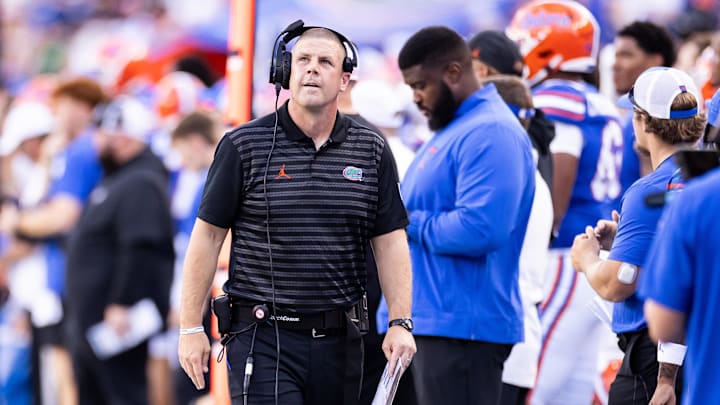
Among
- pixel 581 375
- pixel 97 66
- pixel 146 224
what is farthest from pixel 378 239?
pixel 97 66

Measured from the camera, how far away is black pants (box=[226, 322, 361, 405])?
5.27 meters

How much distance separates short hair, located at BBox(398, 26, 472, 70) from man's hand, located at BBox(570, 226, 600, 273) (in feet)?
4.19

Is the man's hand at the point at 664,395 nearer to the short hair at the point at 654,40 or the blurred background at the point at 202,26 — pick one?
the blurred background at the point at 202,26

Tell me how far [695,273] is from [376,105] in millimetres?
4367

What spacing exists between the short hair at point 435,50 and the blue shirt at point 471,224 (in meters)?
0.23

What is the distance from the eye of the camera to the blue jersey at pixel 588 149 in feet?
24.9

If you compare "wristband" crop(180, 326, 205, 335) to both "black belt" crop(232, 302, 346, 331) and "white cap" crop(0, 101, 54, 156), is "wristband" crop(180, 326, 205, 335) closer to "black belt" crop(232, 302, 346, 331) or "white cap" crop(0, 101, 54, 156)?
"black belt" crop(232, 302, 346, 331)

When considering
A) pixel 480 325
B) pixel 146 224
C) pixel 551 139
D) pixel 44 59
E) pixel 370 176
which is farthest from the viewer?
pixel 44 59

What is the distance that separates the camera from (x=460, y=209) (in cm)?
619

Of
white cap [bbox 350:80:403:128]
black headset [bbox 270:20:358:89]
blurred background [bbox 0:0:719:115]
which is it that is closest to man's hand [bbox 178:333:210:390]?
black headset [bbox 270:20:358:89]

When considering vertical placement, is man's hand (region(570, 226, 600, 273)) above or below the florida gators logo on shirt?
below

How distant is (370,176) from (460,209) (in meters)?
Answer: 0.84

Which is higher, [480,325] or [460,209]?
[460,209]

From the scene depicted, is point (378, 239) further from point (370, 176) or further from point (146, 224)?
point (146, 224)
